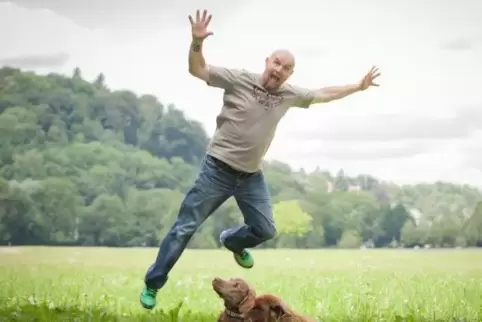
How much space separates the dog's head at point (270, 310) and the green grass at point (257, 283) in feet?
1.79

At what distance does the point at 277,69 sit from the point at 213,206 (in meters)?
0.56

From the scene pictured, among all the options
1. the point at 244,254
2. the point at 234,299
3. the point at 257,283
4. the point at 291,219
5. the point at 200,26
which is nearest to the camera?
the point at 234,299

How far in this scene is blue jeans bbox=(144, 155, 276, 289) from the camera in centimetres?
303

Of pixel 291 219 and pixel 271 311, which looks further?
pixel 291 219

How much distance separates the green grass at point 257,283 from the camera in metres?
3.28

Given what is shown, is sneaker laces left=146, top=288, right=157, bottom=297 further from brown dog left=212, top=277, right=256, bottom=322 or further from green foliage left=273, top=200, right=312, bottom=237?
green foliage left=273, top=200, right=312, bottom=237

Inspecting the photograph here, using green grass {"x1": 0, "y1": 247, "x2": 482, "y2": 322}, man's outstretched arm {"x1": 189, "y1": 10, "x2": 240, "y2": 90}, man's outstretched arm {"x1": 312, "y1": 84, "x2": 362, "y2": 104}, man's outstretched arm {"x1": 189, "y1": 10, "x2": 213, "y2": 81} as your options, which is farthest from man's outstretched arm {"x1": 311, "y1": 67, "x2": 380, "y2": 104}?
green grass {"x1": 0, "y1": 247, "x2": 482, "y2": 322}

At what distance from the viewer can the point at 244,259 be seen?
10.7 feet

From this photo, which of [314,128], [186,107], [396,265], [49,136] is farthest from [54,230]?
[396,265]

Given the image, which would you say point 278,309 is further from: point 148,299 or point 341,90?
point 341,90

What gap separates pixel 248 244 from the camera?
10.3ft

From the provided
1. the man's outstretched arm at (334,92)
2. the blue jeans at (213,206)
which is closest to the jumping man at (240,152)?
the blue jeans at (213,206)

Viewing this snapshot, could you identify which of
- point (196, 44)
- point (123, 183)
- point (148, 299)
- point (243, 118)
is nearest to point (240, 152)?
point (243, 118)

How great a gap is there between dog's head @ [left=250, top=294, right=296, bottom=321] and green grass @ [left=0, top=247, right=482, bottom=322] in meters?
0.55
